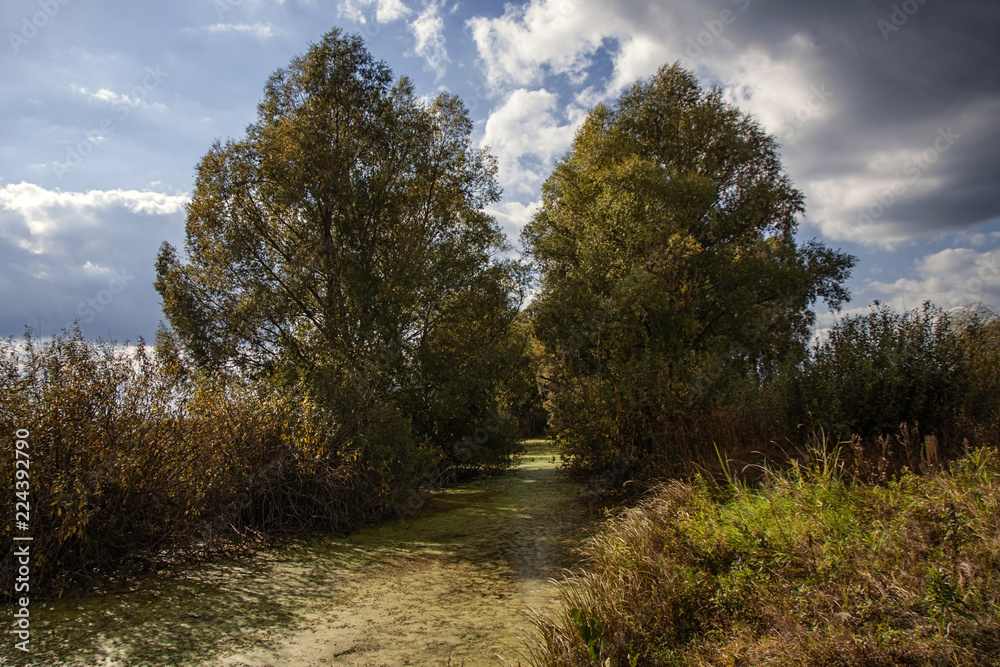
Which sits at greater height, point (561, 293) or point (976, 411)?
point (561, 293)

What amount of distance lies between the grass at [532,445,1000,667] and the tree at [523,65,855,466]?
4120mm

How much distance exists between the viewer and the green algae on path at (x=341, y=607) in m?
3.90

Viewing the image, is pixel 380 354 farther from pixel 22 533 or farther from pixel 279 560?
pixel 22 533

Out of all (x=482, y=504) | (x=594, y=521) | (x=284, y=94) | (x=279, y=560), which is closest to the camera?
(x=279, y=560)

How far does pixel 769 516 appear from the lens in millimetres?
4129

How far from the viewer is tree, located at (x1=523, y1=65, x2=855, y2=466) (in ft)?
32.0

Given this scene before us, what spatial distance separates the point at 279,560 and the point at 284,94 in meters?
11.3

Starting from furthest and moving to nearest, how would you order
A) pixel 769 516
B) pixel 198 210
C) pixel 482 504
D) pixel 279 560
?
pixel 198 210 < pixel 482 504 < pixel 279 560 < pixel 769 516

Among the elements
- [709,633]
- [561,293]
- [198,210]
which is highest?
[198,210]

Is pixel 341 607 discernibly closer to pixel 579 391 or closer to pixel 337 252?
pixel 579 391

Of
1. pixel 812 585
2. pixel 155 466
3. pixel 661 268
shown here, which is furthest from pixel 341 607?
pixel 661 268

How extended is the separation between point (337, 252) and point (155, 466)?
7.33 metres

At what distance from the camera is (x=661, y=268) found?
12117 mm

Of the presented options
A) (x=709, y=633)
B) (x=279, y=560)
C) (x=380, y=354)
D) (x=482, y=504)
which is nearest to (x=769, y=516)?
(x=709, y=633)
